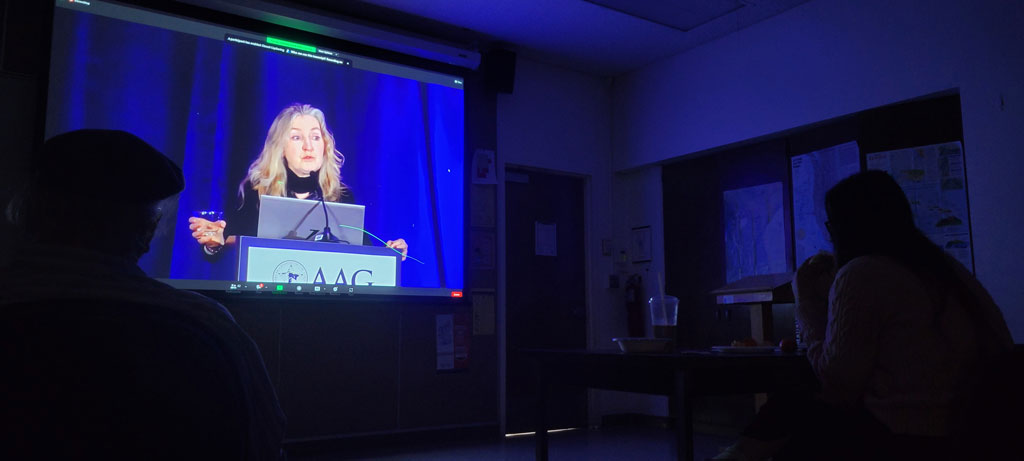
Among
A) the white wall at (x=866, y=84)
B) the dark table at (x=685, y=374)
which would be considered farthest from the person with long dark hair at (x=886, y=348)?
the white wall at (x=866, y=84)

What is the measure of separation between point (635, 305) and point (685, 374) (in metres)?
3.35

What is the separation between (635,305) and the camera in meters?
5.05

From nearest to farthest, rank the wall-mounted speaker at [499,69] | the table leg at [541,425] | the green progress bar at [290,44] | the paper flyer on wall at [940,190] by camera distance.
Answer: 1. the table leg at [541,425]
2. the paper flyer on wall at [940,190]
3. the green progress bar at [290,44]
4. the wall-mounted speaker at [499,69]

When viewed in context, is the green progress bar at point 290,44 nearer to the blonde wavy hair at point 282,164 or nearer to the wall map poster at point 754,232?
the blonde wavy hair at point 282,164

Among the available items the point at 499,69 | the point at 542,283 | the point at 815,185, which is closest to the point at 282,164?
the point at 499,69

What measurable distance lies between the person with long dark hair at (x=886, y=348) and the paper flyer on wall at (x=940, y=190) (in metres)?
2.17

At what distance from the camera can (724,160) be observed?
465cm

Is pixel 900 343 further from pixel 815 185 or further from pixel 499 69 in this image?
pixel 499 69

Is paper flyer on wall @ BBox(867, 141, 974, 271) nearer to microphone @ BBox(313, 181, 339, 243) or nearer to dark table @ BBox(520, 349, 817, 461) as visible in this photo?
dark table @ BBox(520, 349, 817, 461)

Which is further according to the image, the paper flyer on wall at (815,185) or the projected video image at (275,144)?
the paper flyer on wall at (815,185)

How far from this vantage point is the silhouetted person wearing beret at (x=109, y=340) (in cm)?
69

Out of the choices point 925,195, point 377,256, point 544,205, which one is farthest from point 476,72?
point 925,195

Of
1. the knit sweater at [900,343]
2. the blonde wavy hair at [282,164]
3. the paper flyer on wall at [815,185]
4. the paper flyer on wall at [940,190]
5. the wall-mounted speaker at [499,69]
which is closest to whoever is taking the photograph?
the knit sweater at [900,343]

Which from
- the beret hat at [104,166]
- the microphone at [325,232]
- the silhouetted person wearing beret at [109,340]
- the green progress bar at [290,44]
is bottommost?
the silhouetted person wearing beret at [109,340]
